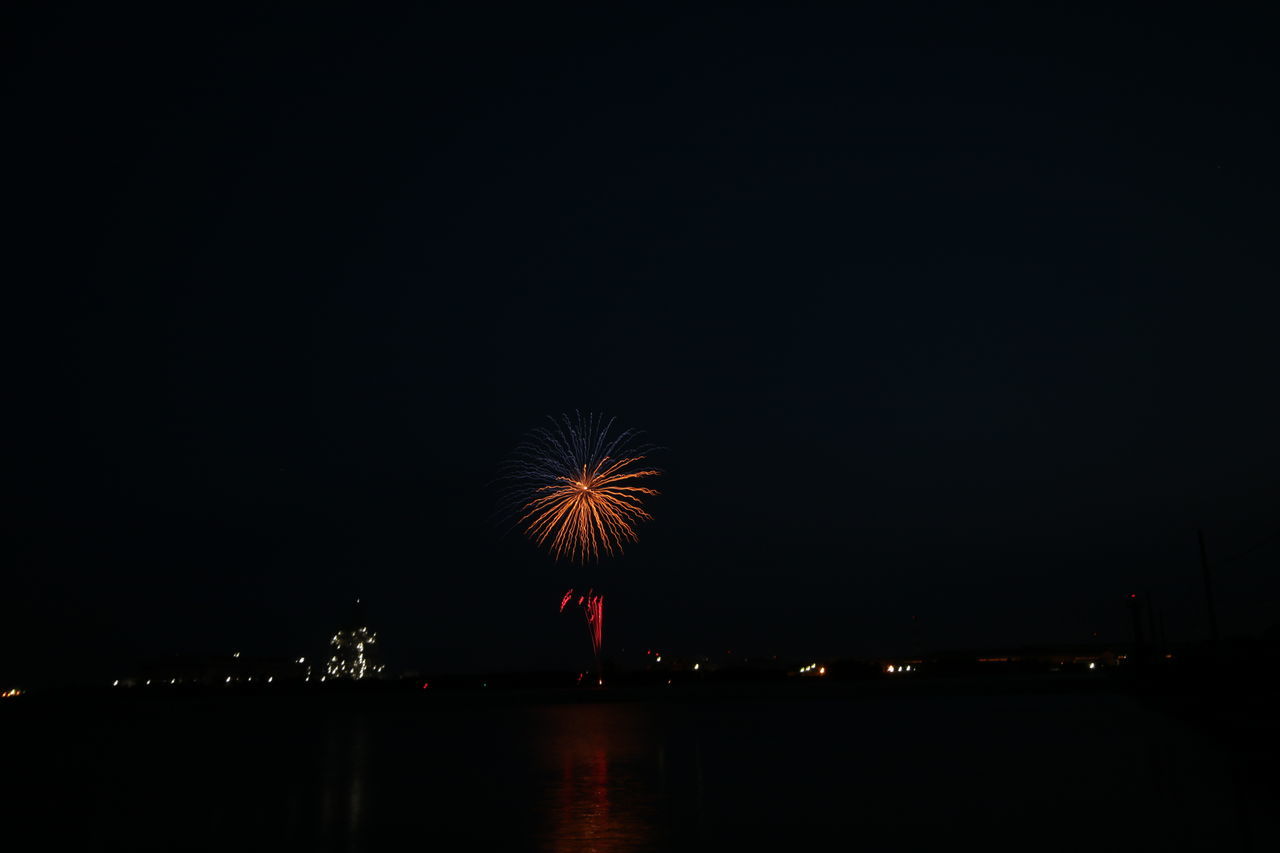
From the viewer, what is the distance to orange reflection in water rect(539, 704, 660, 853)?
570 inches

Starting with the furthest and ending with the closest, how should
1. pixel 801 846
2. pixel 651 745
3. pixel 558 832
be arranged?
pixel 651 745
pixel 558 832
pixel 801 846

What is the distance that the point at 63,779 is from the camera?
1064 inches

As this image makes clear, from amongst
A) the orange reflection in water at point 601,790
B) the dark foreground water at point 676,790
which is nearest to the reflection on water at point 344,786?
the dark foreground water at point 676,790

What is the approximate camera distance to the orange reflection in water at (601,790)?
1447 centimetres

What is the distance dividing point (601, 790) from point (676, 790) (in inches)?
57.5

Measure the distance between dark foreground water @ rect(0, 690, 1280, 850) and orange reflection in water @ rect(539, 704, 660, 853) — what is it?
0.08 meters

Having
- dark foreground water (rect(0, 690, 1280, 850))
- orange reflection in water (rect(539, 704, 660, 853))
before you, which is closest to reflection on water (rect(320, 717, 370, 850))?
dark foreground water (rect(0, 690, 1280, 850))

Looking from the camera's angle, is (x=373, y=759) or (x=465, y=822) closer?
(x=465, y=822)

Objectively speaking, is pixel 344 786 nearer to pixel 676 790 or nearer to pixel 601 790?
pixel 601 790

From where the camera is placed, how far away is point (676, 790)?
1975 cm

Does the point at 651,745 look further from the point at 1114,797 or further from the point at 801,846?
the point at 801,846

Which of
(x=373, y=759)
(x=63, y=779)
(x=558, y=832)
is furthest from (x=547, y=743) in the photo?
(x=558, y=832)

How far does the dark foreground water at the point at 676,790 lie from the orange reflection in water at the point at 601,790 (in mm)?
79

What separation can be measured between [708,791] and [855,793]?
2.69m
